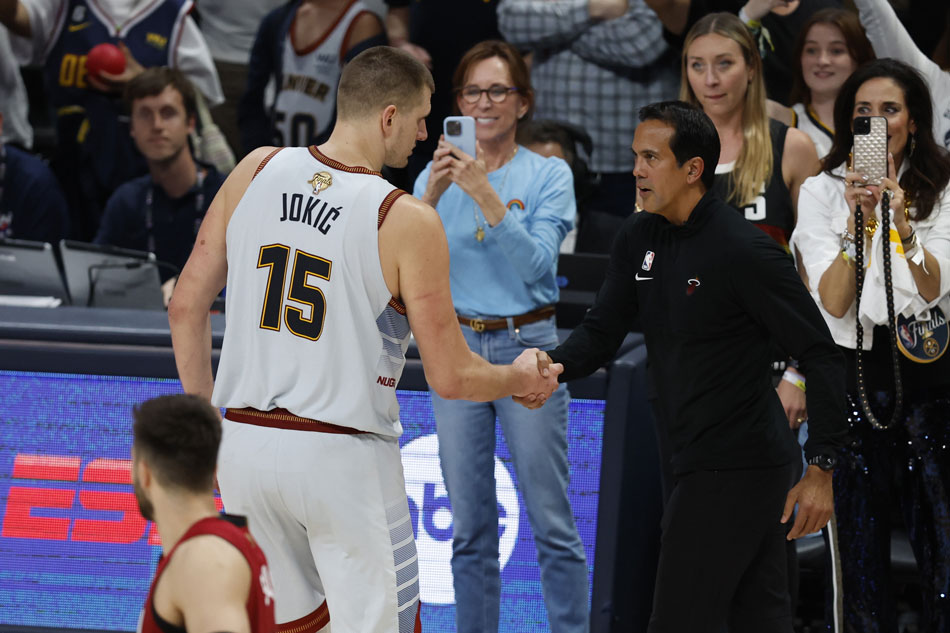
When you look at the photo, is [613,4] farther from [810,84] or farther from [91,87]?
[91,87]

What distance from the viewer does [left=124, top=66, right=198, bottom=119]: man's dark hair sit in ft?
24.3

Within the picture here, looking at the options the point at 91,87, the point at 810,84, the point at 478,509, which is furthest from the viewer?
the point at 91,87

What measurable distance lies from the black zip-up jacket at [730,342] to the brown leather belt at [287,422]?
1057 millimetres

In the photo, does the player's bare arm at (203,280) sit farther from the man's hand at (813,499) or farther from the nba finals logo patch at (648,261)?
the man's hand at (813,499)

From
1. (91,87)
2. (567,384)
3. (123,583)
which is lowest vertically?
(123,583)

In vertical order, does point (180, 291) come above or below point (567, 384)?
above

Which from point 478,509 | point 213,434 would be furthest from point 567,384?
point 213,434

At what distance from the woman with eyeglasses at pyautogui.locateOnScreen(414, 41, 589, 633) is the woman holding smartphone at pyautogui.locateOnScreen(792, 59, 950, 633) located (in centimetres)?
102

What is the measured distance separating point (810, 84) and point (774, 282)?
2500 mm

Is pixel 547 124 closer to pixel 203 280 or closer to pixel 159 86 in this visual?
pixel 159 86

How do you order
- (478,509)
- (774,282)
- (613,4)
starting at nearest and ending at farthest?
(774,282) < (478,509) < (613,4)

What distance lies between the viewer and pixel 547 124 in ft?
21.6

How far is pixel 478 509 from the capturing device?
494cm

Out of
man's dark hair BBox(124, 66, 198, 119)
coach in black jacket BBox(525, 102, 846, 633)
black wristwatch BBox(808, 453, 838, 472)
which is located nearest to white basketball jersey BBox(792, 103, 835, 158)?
coach in black jacket BBox(525, 102, 846, 633)
